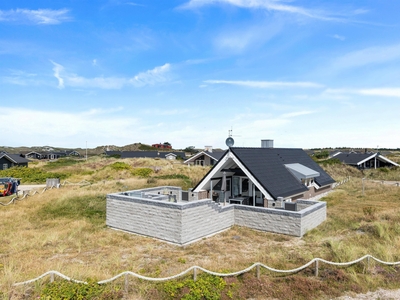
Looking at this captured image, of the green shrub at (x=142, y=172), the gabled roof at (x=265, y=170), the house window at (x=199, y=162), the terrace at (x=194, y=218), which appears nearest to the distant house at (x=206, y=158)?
the house window at (x=199, y=162)

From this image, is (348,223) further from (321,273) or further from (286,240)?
(321,273)

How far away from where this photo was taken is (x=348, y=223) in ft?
56.6

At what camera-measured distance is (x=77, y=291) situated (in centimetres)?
792

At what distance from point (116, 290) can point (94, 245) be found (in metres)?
5.96

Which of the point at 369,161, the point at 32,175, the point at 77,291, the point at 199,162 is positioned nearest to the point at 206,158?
the point at 199,162

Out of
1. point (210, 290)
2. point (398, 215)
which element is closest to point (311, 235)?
point (398, 215)

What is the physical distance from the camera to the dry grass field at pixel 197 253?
8.75 metres

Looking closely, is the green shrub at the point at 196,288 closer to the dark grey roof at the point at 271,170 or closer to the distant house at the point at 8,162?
the dark grey roof at the point at 271,170

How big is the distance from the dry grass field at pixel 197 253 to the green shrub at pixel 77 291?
0.14 m

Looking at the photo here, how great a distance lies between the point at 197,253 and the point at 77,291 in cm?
565

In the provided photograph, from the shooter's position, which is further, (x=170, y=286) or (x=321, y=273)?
(x=321, y=273)

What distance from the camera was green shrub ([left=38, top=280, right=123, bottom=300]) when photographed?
7.77 m

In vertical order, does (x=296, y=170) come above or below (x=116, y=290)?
above

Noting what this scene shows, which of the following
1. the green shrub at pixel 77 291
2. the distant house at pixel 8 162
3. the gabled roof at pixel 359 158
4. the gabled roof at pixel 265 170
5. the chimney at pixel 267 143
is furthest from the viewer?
the distant house at pixel 8 162
